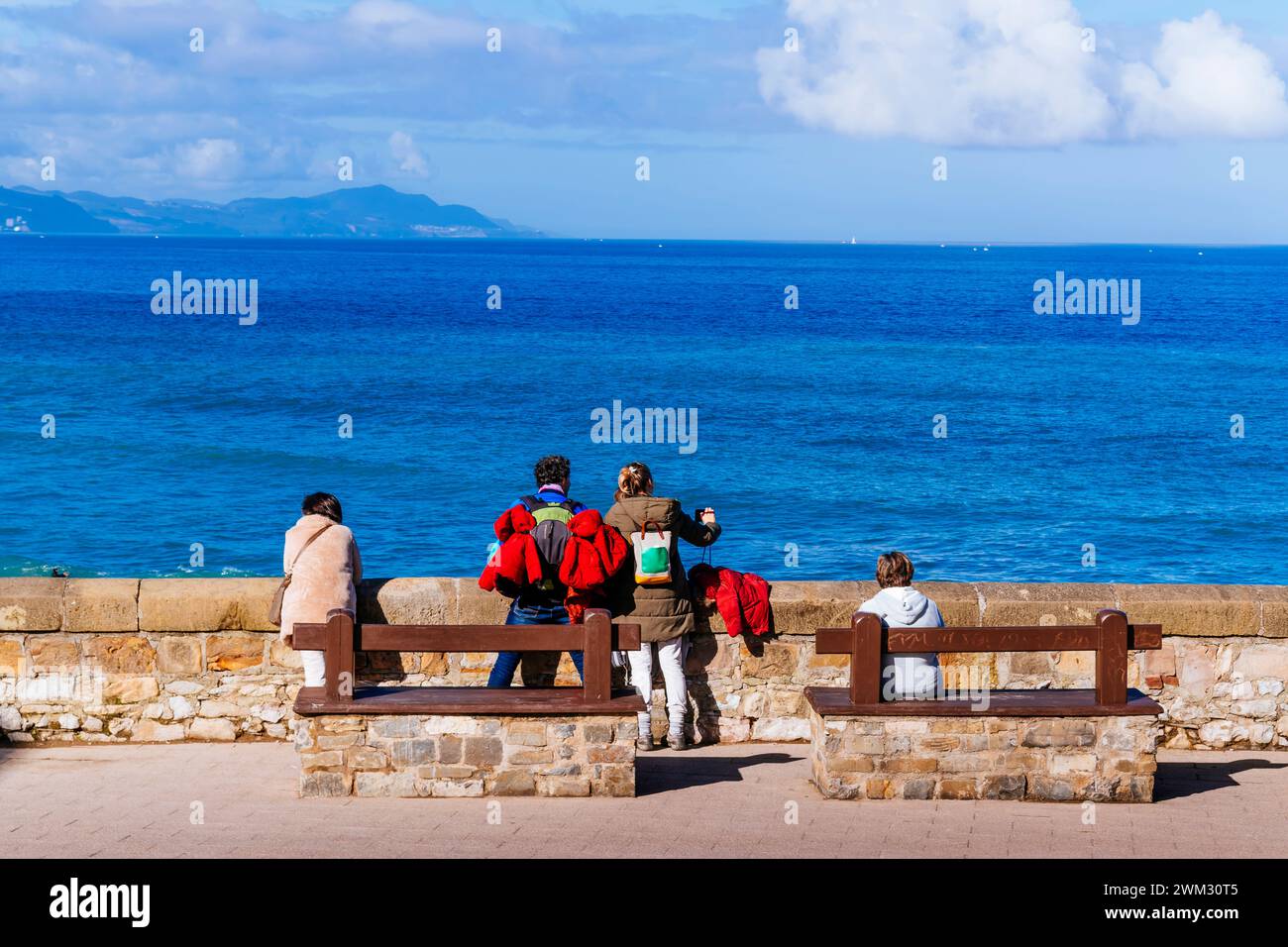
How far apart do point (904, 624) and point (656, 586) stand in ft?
4.60

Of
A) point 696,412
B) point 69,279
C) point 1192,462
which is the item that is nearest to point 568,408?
point 696,412

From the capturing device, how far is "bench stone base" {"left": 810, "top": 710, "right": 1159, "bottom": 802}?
706 centimetres

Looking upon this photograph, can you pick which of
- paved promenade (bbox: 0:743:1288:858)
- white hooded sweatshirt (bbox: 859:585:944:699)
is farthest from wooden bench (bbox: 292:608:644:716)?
white hooded sweatshirt (bbox: 859:585:944:699)

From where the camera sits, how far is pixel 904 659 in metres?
7.13

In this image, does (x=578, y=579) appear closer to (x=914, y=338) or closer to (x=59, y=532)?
(x=59, y=532)

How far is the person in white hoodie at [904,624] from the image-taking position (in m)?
7.10

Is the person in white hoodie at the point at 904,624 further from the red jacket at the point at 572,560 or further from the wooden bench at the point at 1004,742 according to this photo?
the red jacket at the point at 572,560

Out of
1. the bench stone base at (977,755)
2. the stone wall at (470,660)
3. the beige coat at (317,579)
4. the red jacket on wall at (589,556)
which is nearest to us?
the bench stone base at (977,755)

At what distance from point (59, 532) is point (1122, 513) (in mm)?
23535

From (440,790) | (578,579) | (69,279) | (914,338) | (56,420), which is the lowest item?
(440,790)

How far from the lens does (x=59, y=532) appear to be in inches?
1207
